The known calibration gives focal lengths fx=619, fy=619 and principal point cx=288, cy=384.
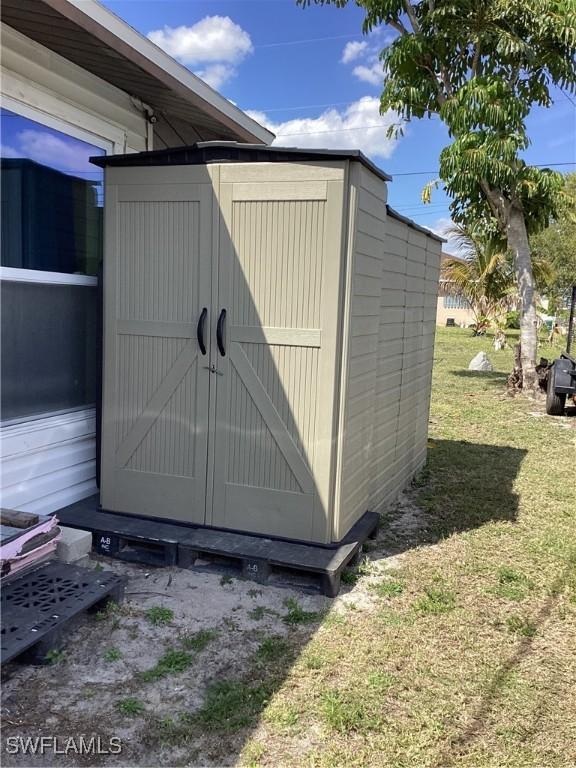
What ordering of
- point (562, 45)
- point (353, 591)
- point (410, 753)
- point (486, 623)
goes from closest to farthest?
point (410, 753), point (486, 623), point (353, 591), point (562, 45)

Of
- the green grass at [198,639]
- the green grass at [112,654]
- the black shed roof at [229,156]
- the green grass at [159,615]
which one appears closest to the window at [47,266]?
the black shed roof at [229,156]

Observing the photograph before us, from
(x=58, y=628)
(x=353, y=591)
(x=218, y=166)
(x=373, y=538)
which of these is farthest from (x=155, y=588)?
(x=218, y=166)

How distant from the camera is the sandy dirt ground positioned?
7.08 feet

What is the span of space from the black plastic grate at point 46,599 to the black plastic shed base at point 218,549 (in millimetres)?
470

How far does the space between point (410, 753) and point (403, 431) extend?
10.3 feet

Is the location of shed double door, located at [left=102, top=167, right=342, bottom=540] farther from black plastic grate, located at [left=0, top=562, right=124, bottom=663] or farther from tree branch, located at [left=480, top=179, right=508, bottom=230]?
tree branch, located at [left=480, top=179, right=508, bottom=230]

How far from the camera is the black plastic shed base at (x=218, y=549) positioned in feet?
10.9

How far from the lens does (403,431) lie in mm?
5152

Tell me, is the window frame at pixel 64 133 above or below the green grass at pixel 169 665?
above

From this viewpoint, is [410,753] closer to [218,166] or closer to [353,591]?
[353,591]

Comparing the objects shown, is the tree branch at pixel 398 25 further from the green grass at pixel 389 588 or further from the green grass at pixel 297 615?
the green grass at pixel 297 615

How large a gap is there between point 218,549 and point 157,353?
1193 millimetres

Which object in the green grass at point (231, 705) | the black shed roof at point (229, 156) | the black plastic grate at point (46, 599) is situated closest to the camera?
the green grass at point (231, 705)

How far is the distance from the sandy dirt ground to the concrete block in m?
0.24
